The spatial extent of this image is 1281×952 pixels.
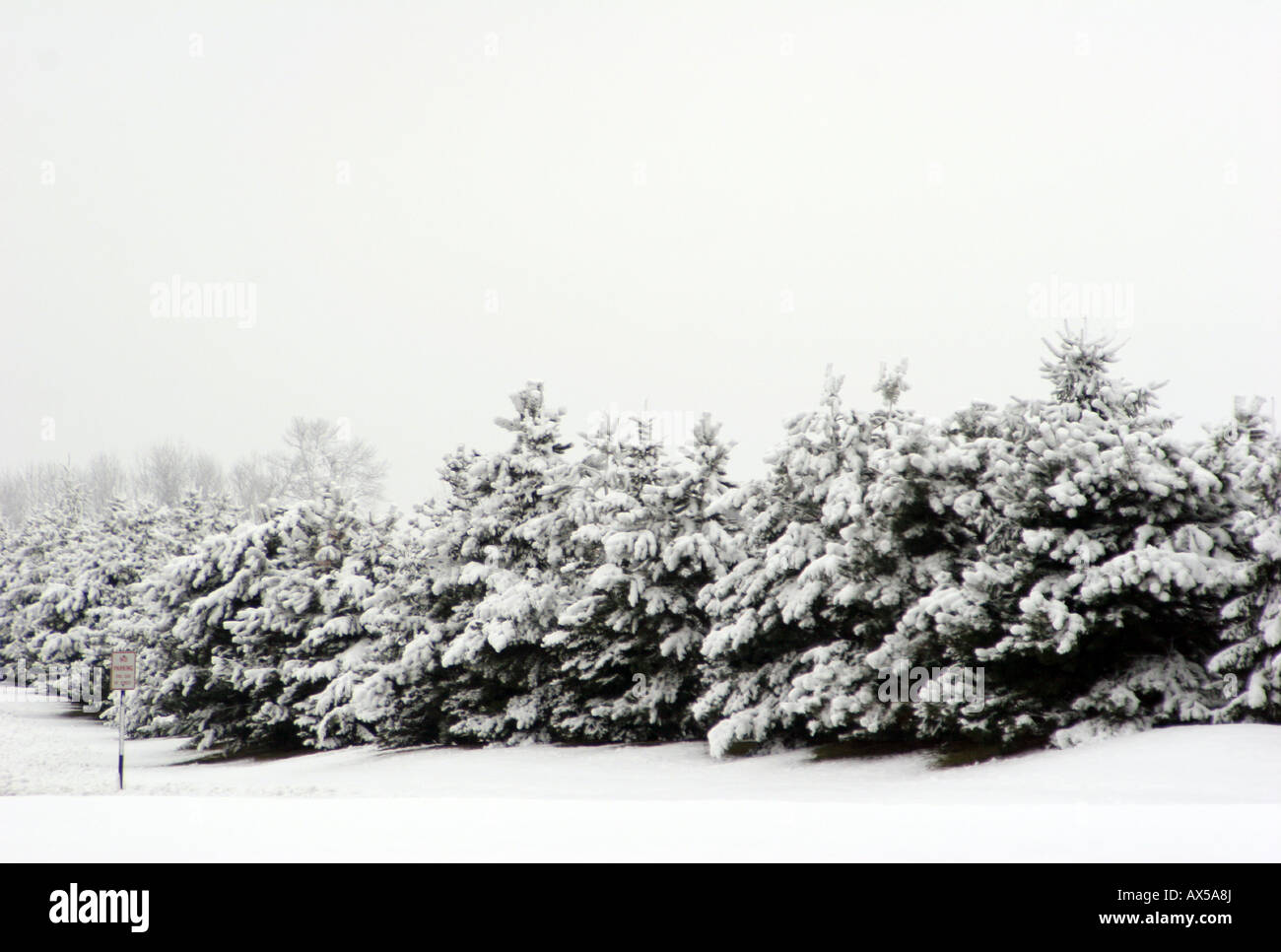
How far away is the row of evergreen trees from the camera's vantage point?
15.2 meters

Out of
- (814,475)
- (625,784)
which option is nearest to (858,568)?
(814,475)

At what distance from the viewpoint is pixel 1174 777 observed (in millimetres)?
12469

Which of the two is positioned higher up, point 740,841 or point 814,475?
point 814,475

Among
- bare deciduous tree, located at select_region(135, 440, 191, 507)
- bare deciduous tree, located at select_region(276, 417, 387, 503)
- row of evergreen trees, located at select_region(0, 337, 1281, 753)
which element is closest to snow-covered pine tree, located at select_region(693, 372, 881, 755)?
row of evergreen trees, located at select_region(0, 337, 1281, 753)

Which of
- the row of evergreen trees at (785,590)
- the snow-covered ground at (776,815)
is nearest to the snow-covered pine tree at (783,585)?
the row of evergreen trees at (785,590)

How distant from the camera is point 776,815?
10969mm

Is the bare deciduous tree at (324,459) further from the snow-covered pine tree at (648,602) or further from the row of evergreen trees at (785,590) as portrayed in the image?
the snow-covered pine tree at (648,602)

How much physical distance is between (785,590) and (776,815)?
25.4 feet

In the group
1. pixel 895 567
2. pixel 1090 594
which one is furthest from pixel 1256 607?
pixel 895 567

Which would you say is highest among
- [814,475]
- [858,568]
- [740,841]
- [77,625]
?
[814,475]

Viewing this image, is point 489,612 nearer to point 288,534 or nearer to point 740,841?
point 288,534

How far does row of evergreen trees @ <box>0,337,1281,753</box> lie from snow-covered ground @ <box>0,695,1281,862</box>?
4.37ft
